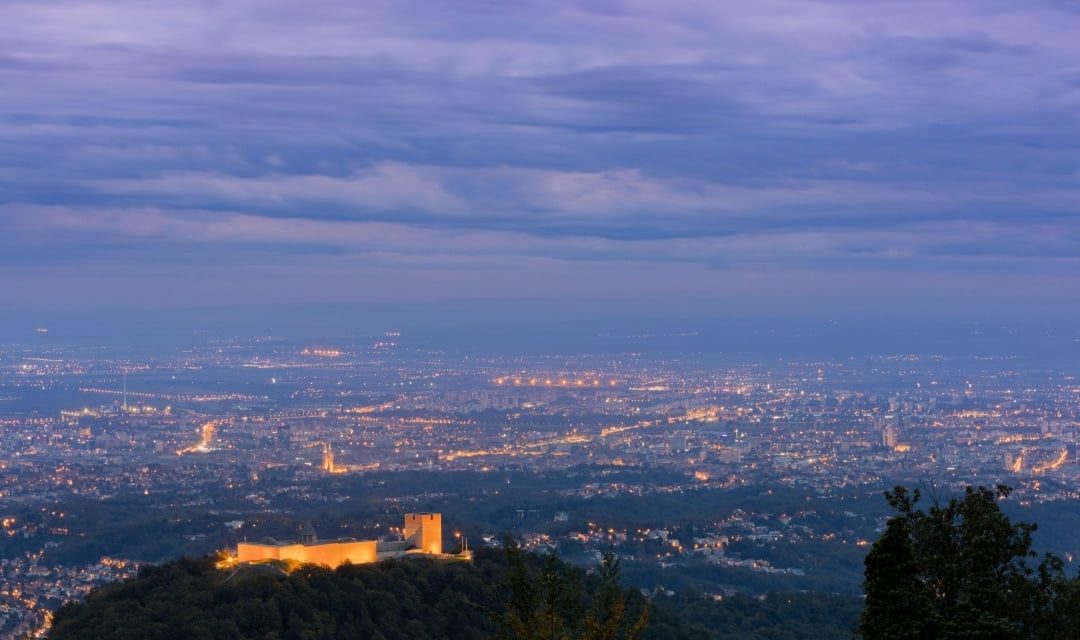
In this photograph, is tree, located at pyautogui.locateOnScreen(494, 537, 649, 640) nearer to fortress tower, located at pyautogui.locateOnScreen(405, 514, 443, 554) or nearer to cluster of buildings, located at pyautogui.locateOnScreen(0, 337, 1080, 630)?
cluster of buildings, located at pyautogui.locateOnScreen(0, 337, 1080, 630)

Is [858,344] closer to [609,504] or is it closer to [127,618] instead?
[609,504]

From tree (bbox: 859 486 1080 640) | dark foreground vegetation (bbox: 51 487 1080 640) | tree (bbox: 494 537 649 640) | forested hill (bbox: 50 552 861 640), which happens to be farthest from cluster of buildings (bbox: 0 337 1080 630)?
tree (bbox: 859 486 1080 640)

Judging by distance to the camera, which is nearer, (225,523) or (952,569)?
(952,569)

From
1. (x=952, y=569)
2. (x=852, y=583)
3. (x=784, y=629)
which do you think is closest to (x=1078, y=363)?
(x=852, y=583)

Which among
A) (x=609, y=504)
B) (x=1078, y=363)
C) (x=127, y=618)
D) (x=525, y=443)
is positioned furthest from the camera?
(x=1078, y=363)

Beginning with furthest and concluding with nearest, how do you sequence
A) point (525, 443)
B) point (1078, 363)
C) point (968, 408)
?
1. point (1078, 363)
2. point (968, 408)
3. point (525, 443)

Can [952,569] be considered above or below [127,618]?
above
